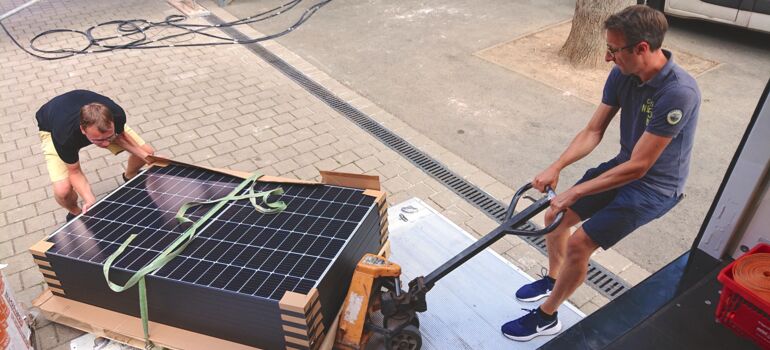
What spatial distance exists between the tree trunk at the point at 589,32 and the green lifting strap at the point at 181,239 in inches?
207

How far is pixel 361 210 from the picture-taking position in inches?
123

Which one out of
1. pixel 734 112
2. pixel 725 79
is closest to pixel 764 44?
pixel 725 79

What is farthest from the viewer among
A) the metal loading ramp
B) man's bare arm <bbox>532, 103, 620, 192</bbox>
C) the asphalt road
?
the asphalt road

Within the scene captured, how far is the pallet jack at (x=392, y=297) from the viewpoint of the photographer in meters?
2.69

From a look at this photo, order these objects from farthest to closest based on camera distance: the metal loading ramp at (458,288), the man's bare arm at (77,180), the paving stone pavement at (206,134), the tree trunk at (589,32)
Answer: the tree trunk at (589,32) → the paving stone pavement at (206,134) → the man's bare arm at (77,180) → the metal loading ramp at (458,288)

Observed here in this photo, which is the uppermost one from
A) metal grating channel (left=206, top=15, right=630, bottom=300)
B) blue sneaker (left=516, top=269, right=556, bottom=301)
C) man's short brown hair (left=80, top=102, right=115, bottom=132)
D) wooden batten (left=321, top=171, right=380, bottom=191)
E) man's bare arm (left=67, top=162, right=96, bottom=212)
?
man's short brown hair (left=80, top=102, right=115, bottom=132)

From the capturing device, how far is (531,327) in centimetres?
308

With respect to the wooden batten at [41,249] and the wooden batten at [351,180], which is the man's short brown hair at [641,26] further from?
the wooden batten at [41,249]

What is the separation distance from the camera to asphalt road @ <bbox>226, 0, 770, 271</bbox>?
484cm

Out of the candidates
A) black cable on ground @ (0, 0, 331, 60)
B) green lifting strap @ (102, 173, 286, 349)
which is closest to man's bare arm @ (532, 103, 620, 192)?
green lifting strap @ (102, 173, 286, 349)

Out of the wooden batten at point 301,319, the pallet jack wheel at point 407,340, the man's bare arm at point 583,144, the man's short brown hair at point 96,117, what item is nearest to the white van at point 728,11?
the man's bare arm at point 583,144

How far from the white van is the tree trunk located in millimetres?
1435

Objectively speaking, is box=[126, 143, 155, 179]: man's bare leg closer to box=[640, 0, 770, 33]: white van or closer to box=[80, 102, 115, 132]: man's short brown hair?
box=[80, 102, 115, 132]: man's short brown hair

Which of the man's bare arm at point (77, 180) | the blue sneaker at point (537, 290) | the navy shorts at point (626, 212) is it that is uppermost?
the navy shorts at point (626, 212)
